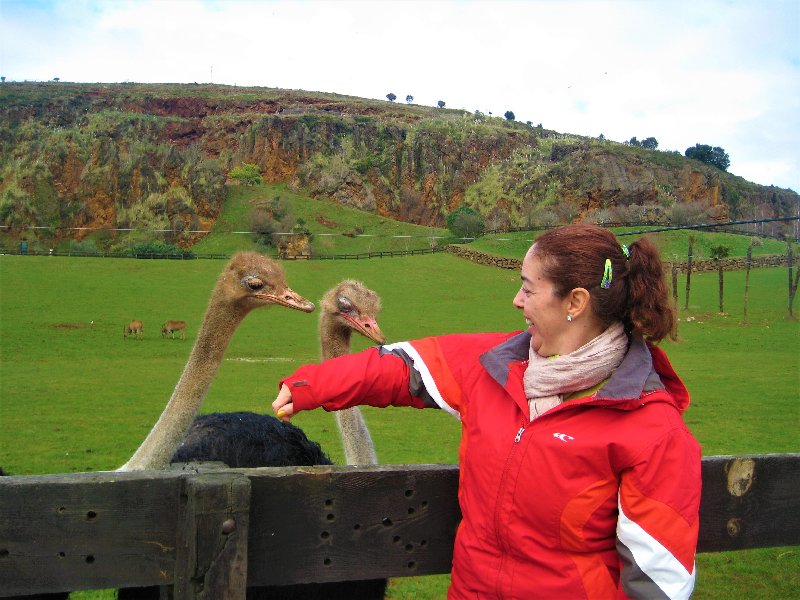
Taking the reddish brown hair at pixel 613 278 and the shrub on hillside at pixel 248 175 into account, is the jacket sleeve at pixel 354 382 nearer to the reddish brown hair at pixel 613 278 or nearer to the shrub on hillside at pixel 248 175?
the reddish brown hair at pixel 613 278

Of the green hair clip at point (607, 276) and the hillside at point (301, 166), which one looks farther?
the hillside at point (301, 166)

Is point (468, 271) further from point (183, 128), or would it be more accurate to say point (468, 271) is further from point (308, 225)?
point (183, 128)

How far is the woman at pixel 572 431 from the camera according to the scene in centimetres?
187

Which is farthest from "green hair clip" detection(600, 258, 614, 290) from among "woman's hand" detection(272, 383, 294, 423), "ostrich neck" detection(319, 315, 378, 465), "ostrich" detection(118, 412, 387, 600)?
"ostrich neck" detection(319, 315, 378, 465)

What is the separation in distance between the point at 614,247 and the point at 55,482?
1.50m

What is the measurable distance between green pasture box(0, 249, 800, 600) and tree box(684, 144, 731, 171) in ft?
228

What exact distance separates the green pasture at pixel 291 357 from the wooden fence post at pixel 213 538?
3218mm

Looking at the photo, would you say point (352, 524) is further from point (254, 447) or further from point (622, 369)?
point (254, 447)

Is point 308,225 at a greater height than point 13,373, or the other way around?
point 308,225

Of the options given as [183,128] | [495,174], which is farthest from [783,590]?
[183,128]

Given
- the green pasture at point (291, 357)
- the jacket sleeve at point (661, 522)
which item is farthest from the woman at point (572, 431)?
the green pasture at point (291, 357)

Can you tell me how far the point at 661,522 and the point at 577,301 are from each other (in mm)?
614

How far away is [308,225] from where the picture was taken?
64875 millimetres

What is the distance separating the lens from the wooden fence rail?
179 cm
